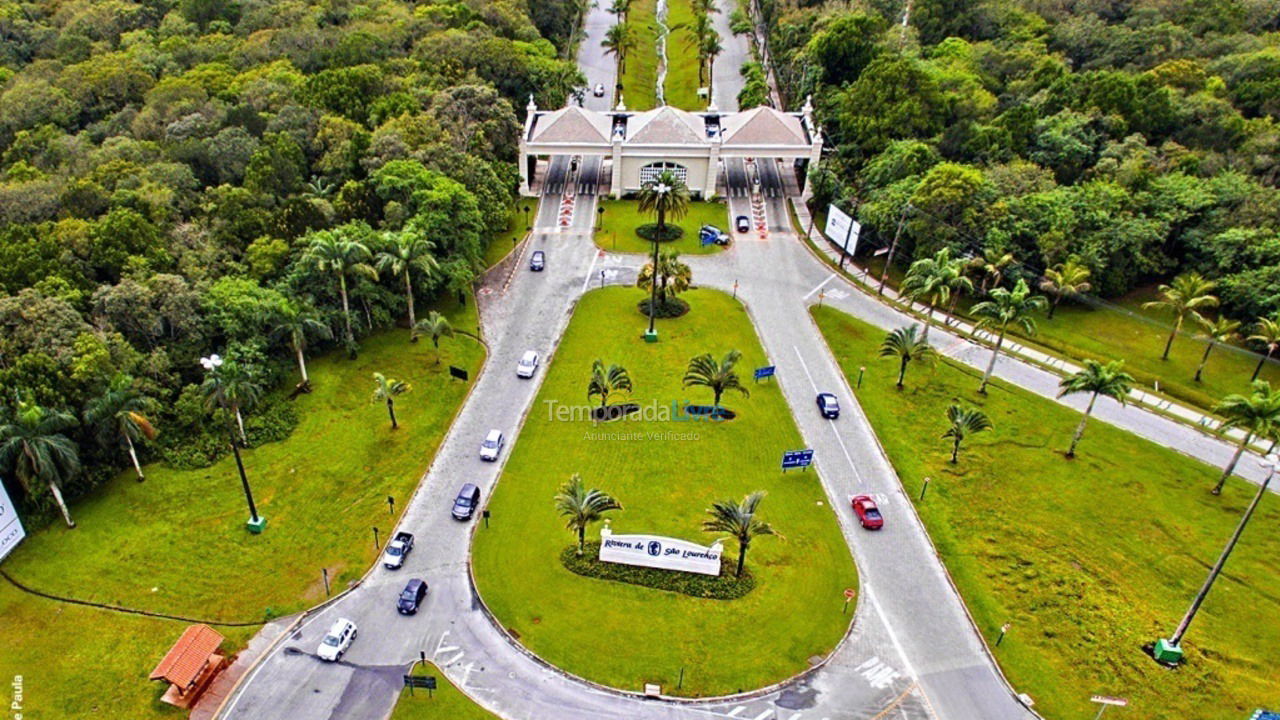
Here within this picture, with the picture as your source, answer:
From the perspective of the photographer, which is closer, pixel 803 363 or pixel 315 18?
pixel 803 363

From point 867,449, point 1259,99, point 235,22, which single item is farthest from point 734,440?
point 235,22

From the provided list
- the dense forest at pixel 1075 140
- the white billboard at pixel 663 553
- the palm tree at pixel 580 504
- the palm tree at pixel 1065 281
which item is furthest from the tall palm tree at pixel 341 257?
the palm tree at pixel 1065 281

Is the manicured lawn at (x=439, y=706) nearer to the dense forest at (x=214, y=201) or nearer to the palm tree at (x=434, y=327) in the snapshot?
the dense forest at (x=214, y=201)

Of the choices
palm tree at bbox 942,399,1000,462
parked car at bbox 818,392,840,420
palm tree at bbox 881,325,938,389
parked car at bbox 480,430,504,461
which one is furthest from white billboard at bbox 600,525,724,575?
palm tree at bbox 881,325,938,389

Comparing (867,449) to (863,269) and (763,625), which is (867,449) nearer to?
(763,625)

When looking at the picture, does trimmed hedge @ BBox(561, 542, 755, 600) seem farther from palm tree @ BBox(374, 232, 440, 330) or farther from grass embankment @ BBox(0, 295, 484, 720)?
palm tree @ BBox(374, 232, 440, 330)
